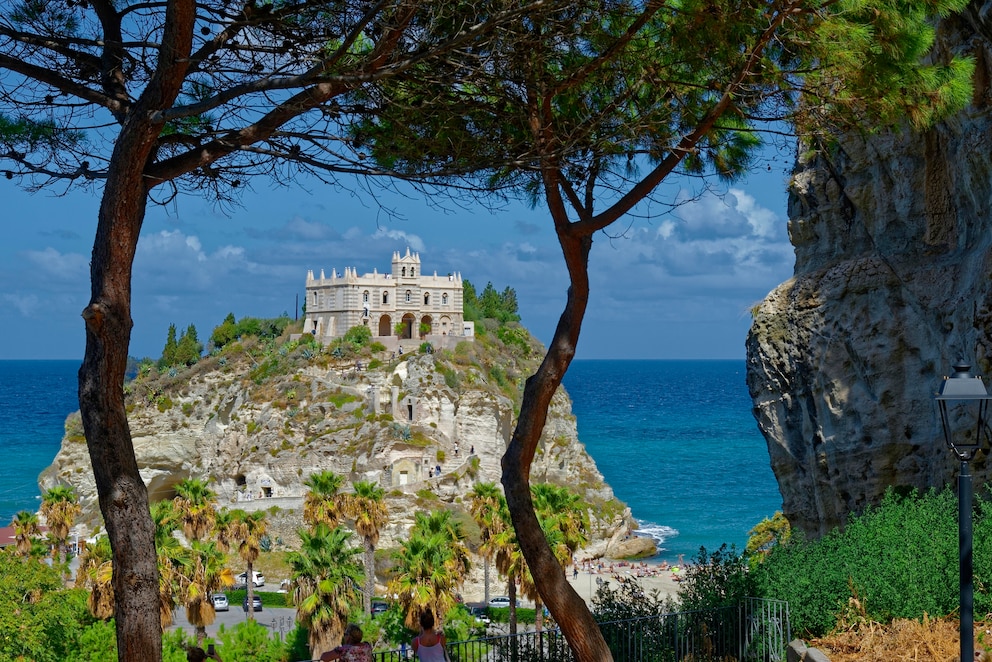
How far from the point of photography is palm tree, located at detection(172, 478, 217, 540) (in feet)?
105

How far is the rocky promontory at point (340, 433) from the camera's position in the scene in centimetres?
5822

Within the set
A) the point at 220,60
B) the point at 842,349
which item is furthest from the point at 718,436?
the point at 220,60

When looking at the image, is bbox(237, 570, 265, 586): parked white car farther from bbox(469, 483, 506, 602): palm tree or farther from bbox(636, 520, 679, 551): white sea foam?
bbox(636, 520, 679, 551): white sea foam

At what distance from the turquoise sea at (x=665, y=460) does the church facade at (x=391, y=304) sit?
22.3 meters

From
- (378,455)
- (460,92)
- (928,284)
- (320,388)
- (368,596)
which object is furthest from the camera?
(320,388)

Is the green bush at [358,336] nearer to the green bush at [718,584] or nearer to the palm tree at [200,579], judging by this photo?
the palm tree at [200,579]

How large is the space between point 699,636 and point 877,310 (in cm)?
653

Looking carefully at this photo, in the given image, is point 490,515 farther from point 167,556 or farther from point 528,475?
point 528,475

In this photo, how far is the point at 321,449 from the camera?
2377 inches

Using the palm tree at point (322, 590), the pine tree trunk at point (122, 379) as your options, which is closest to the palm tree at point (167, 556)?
the palm tree at point (322, 590)

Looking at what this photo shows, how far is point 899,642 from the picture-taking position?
920 cm

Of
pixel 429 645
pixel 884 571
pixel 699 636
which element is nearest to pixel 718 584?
pixel 699 636

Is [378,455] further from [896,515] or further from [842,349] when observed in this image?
[896,515]

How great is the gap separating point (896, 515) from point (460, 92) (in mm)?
6774
